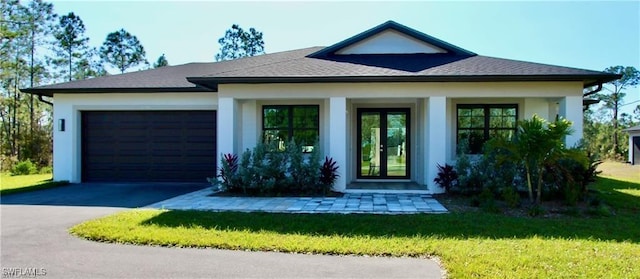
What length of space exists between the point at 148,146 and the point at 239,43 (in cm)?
2306

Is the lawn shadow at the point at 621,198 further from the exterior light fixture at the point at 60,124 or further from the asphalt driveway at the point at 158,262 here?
the exterior light fixture at the point at 60,124

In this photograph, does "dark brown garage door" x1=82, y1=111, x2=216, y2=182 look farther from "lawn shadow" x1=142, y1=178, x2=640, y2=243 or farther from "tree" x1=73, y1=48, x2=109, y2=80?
"tree" x1=73, y1=48, x2=109, y2=80

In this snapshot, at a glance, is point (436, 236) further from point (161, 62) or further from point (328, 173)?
point (161, 62)

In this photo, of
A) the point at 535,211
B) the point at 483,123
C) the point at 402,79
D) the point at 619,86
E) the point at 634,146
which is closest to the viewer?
the point at 535,211

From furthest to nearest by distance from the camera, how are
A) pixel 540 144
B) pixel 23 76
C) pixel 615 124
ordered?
pixel 615 124 → pixel 23 76 → pixel 540 144

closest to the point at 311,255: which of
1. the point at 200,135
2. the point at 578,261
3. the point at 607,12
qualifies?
the point at 578,261

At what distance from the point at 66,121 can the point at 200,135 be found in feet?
13.5

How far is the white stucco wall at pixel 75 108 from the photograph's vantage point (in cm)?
1138

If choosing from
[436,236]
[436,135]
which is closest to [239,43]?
[436,135]

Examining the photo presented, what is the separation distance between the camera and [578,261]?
4.12 meters

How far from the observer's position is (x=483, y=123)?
10688 millimetres

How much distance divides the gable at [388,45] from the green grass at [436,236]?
679cm

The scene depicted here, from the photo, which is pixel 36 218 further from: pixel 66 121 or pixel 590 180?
pixel 590 180

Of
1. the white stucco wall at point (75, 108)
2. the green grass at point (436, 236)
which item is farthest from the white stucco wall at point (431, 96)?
the green grass at point (436, 236)
